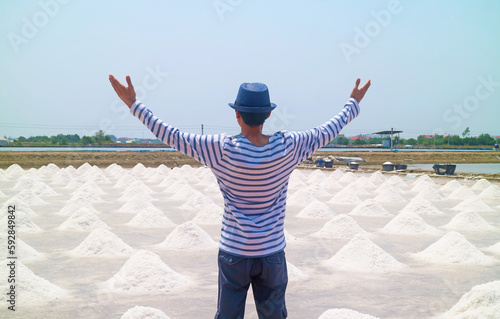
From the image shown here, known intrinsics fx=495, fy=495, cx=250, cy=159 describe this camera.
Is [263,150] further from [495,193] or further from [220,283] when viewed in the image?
[495,193]

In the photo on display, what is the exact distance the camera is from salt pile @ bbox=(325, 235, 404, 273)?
266 inches

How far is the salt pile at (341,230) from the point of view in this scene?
8.88 metres

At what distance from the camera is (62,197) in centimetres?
1487

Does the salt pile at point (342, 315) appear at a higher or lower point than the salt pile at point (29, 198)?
higher

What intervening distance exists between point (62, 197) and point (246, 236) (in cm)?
1392

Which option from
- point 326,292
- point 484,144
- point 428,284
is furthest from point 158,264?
point 484,144

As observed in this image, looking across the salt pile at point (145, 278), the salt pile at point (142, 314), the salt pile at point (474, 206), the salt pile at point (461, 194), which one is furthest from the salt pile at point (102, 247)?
the salt pile at point (461, 194)

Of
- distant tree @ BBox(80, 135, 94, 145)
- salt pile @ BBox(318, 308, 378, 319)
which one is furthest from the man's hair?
distant tree @ BBox(80, 135, 94, 145)

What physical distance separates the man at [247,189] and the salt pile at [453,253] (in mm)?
5775

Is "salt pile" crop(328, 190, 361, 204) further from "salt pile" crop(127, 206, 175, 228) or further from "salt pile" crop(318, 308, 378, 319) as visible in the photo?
"salt pile" crop(318, 308, 378, 319)

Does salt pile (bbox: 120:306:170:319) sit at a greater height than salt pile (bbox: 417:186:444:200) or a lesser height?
greater

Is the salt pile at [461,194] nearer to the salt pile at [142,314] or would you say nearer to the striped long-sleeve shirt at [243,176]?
the salt pile at [142,314]

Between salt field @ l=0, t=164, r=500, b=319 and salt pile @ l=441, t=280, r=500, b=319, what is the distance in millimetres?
11

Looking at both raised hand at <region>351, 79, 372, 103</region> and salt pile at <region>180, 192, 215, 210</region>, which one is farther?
salt pile at <region>180, 192, 215, 210</region>
